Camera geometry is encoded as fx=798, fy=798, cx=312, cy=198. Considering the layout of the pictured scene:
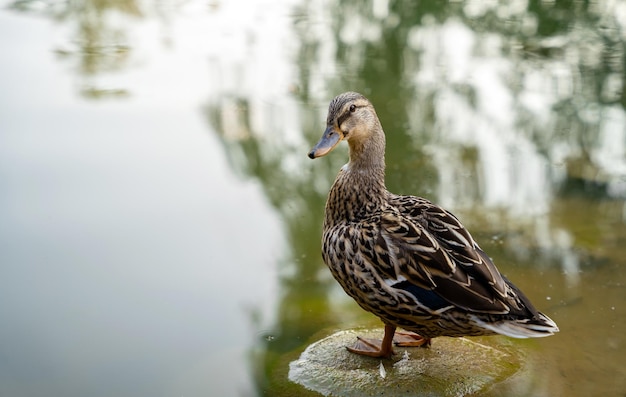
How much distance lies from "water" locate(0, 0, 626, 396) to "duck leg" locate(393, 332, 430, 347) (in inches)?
8.8

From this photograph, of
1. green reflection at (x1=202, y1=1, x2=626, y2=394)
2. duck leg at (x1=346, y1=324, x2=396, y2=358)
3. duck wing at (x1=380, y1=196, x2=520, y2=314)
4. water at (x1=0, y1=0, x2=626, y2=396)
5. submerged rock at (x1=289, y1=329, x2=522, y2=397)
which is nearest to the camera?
duck wing at (x1=380, y1=196, x2=520, y2=314)

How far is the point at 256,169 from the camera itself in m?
5.52

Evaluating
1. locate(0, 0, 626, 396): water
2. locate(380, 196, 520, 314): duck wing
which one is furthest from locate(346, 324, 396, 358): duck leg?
locate(380, 196, 520, 314): duck wing

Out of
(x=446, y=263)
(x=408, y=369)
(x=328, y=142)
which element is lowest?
(x=408, y=369)

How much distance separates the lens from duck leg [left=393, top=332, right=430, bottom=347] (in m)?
3.89

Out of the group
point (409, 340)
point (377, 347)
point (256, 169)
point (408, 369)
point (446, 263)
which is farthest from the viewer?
point (256, 169)

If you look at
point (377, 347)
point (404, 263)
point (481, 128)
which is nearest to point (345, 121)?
point (404, 263)

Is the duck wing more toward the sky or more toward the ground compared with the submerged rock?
more toward the sky

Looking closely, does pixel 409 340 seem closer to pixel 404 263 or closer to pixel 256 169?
pixel 404 263

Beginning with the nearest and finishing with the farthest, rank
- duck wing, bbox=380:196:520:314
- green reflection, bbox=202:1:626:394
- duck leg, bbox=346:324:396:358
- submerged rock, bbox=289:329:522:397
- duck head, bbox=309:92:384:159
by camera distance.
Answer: duck wing, bbox=380:196:520:314 < submerged rock, bbox=289:329:522:397 < duck leg, bbox=346:324:396:358 < duck head, bbox=309:92:384:159 < green reflection, bbox=202:1:626:394

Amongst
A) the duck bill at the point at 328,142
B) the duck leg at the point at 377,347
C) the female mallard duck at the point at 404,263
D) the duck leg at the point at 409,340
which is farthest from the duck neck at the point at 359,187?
the duck leg at the point at 409,340

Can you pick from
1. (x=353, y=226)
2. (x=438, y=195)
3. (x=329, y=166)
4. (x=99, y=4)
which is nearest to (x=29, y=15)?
(x=99, y=4)

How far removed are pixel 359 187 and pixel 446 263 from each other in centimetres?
67

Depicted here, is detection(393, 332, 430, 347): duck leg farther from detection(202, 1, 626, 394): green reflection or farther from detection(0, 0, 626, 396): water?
detection(202, 1, 626, 394): green reflection
